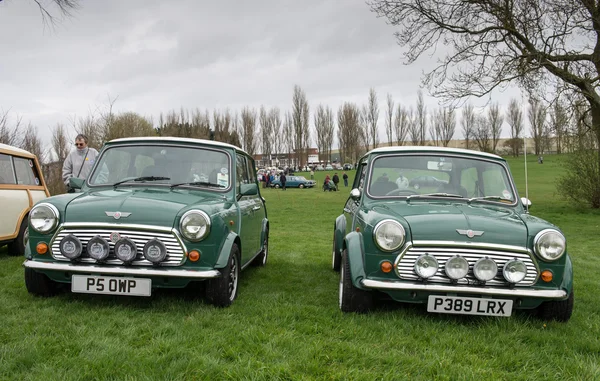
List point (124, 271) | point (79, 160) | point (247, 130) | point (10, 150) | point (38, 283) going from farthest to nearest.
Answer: point (247, 130), point (79, 160), point (10, 150), point (38, 283), point (124, 271)

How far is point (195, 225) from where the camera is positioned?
4.12 m

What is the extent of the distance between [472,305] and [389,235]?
91 centimetres

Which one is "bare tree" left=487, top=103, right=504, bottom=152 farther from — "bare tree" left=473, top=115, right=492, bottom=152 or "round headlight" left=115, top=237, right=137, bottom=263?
"round headlight" left=115, top=237, right=137, bottom=263

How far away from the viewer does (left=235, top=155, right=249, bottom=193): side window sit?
5.53 metres

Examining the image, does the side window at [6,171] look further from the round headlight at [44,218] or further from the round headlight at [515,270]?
the round headlight at [515,270]

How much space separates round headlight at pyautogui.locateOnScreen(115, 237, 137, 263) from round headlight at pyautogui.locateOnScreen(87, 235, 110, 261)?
0.31 feet

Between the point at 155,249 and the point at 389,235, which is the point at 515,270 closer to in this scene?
the point at 389,235

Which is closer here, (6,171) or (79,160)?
(6,171)

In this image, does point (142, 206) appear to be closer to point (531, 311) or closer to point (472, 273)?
point (472, 273)

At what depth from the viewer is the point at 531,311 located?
431 centimetres

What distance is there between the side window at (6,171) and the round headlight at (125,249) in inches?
164

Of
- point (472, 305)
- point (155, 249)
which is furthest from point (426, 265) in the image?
point (155, 249)

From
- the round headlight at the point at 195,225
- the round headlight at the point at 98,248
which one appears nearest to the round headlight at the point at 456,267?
the round headlight at the point at 195,225

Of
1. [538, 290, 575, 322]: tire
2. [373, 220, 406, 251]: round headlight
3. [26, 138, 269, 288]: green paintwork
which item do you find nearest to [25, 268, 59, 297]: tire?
[26, 138, 269, 288]: green paintwork
